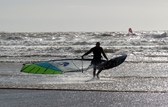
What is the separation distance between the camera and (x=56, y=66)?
1992cm

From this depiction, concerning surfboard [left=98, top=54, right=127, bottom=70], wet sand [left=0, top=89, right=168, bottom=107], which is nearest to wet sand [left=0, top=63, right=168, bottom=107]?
wet sand [left=0, top=89, right=168, bottom=107]

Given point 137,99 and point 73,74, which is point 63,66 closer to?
point 73,74

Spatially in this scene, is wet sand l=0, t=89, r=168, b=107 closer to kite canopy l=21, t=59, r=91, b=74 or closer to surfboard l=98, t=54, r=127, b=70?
kite canopy l=21, t=59, r=91, b=74

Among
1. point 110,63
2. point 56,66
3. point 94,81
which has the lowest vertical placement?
point 94,81

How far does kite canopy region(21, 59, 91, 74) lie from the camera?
19281mm

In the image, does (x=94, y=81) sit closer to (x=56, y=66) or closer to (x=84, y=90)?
(x=56, y=66)

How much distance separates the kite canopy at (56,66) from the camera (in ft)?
63.3

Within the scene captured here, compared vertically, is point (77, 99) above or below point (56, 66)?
below

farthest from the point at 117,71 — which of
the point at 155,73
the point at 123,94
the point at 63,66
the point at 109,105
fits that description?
the point at 109,105

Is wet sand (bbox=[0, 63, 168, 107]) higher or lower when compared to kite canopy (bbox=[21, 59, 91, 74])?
lower

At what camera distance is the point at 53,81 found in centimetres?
1820

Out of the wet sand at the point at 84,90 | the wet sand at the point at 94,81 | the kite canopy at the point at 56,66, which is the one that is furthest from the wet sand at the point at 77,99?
the kite canopy at the point at 56,66

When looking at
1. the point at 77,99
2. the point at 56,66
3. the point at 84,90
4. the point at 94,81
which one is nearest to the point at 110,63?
the point at 94,81

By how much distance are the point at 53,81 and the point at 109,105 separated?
6325mm
